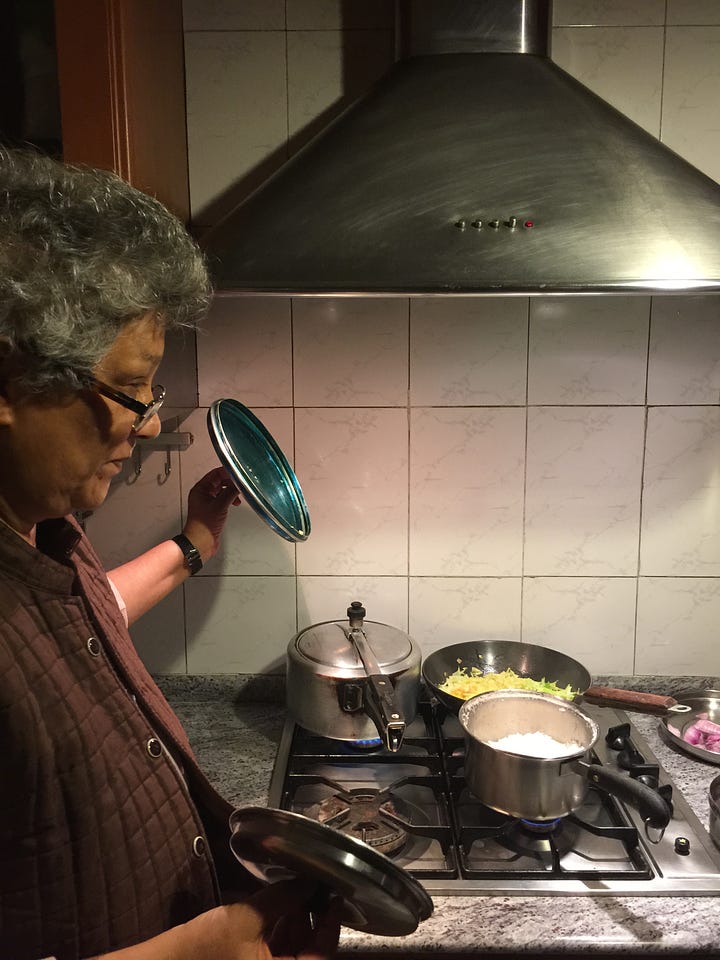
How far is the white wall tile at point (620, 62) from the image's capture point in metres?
1.50

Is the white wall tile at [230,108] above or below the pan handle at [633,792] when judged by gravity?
above

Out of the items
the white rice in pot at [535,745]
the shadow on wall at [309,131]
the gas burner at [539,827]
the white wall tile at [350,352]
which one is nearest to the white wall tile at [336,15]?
the shadow on wall at [309,131]

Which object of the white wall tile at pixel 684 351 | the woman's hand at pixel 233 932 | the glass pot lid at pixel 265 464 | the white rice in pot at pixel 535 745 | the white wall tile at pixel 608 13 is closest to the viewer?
the woman's hand at pixel 233 932

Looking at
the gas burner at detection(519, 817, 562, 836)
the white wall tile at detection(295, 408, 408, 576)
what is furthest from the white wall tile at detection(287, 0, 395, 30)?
the gas burner at detection(519, 817, 562, 836)

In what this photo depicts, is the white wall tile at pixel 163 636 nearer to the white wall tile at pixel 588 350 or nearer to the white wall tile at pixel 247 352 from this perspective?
the white wall tile at pixel 247 352

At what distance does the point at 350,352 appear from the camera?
162 cm

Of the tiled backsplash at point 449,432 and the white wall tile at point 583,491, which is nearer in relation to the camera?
the tiled backsplash at point 449,432

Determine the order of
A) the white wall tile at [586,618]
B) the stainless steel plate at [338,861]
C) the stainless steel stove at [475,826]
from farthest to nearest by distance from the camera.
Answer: the white wall tile at [586,618] < the stainless steel stove at [475,826] < the stainless steel plate at [338,861]

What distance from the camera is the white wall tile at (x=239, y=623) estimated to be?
170 centimetres

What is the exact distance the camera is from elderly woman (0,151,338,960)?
72 cm

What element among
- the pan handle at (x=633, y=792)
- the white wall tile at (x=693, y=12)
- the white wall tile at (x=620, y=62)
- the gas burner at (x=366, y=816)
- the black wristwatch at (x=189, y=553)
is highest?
the white wall tile at (x=693, y=12)

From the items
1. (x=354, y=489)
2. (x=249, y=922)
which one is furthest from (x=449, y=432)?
(x=249, y=922)

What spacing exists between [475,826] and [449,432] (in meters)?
0.75

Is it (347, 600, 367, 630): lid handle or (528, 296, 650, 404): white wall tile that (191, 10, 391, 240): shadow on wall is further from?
(347, 600, 367, 630): lid handle
